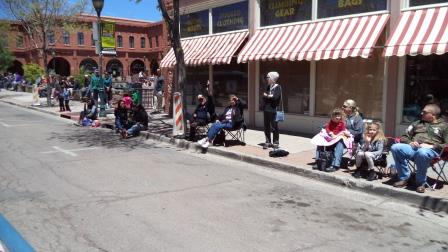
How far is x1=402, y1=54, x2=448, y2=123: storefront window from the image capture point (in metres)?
8.95

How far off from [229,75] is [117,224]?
9662 mm

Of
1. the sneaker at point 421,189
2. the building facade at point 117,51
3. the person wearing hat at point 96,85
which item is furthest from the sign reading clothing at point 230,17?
the building facade at point 117,51

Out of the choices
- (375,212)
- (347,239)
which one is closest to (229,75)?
(375,212)

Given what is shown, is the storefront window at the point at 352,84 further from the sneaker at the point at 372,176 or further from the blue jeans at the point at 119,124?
the blue jeans at the point at 119,124

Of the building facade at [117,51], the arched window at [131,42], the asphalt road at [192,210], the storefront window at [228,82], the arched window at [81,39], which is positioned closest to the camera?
the asphalt road at [192,210]

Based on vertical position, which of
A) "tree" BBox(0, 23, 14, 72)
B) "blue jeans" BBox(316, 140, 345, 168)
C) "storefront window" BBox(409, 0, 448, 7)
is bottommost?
"blue jeans" BBox(316, 140, 345, 168)

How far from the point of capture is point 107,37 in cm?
1720

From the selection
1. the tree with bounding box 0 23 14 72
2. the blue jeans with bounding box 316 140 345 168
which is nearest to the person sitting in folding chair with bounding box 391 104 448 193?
the blue jeans with bounding box 316 140 345 168

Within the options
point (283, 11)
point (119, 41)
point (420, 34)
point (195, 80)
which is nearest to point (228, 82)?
point (195, 80)

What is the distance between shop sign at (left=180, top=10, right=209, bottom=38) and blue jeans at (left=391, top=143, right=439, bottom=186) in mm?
9813

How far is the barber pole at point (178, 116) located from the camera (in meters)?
11.3

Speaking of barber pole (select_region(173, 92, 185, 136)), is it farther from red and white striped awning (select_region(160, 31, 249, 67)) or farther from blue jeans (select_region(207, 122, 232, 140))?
red and white striped awning (select_region(160, 31, 249, 67))

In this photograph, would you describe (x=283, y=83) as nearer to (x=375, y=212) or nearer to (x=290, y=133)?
(x=290, y=133)

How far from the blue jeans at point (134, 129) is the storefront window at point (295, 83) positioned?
13.5 ft
